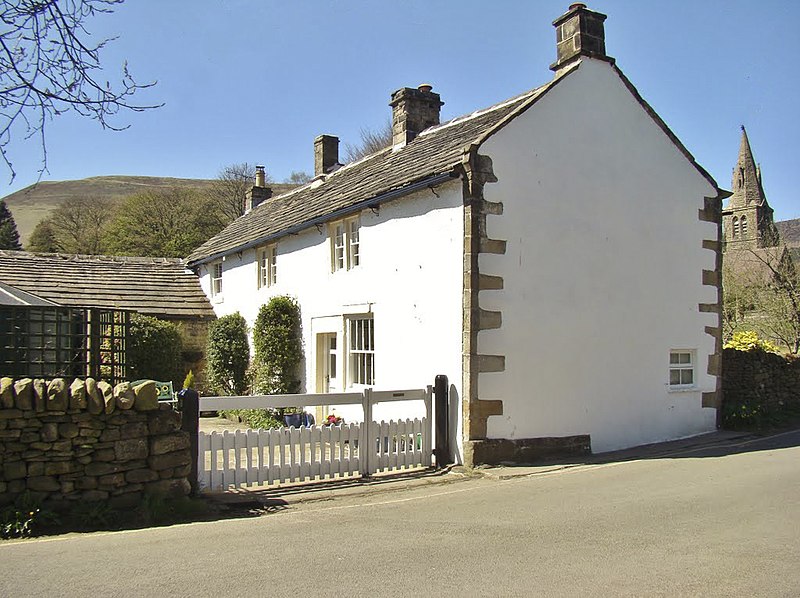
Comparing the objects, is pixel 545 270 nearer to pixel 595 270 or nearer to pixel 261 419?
pixel 595 270

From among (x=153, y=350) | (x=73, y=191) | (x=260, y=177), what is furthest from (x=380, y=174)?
(x=73, y=191)

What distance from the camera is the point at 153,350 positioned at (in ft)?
64.8

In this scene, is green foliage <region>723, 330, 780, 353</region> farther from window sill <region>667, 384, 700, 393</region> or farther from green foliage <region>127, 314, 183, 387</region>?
green foliage <region>127, 314, 183, 387</region>

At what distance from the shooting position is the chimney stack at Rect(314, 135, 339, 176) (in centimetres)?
2244

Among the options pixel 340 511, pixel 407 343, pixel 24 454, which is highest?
pixel 407 343

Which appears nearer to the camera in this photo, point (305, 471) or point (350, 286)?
point (305, 471)

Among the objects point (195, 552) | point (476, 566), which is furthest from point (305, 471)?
point (476, 566)

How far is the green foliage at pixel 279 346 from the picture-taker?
17172 millimetres

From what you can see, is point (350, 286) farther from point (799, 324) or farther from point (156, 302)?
point (799, 324)

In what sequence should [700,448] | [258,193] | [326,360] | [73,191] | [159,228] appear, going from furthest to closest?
[73,191]
[159,228]
[258,193]
[326,360]
[700,448]

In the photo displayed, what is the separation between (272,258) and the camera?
762 inches

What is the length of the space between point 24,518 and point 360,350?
26.3 ft

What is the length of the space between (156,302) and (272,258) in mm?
6235

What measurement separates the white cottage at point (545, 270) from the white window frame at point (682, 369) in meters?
0.04
